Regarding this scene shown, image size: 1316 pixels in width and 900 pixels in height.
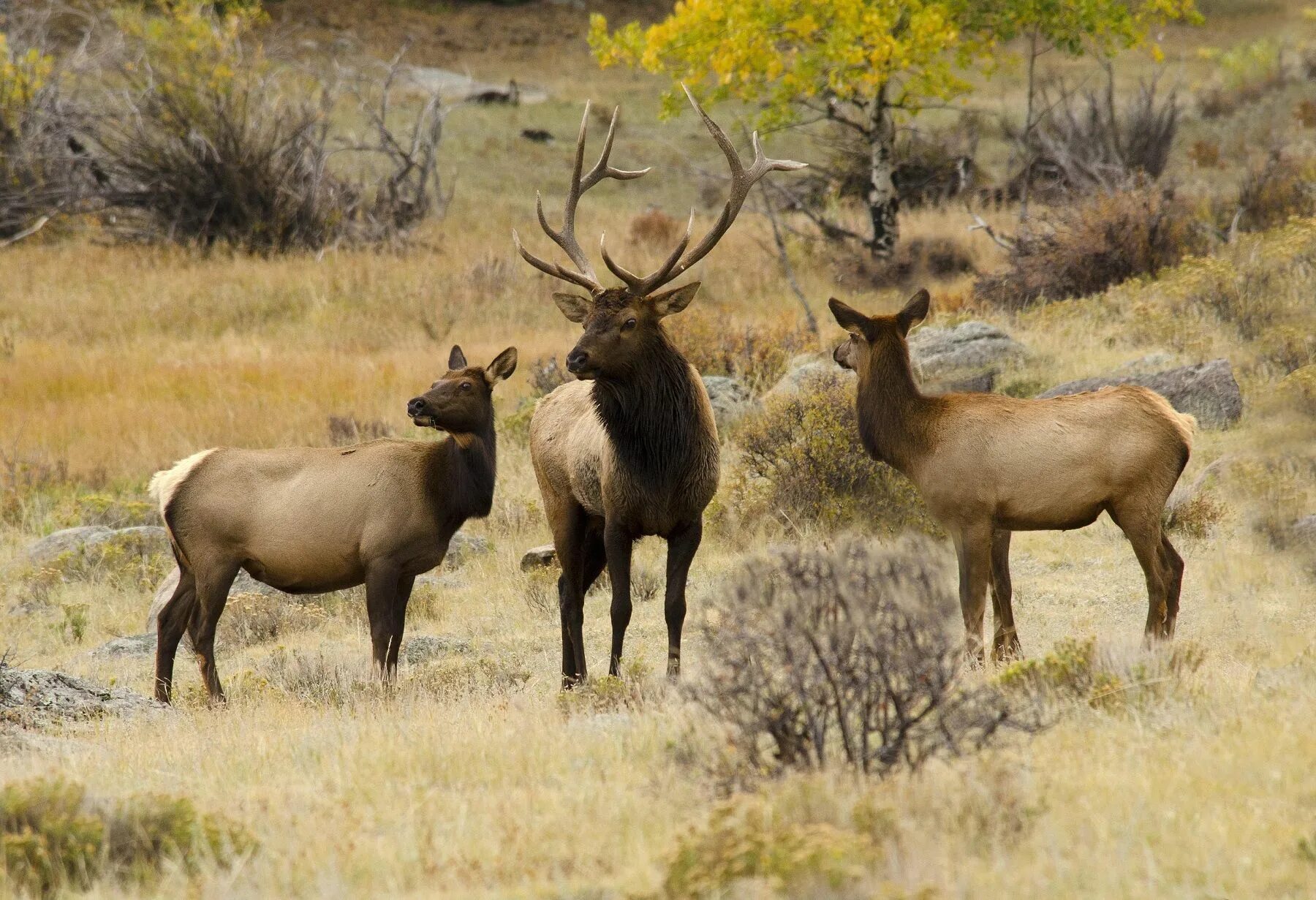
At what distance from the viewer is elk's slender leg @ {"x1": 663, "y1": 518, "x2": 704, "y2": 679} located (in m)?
7.99

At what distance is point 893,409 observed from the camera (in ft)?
26.0

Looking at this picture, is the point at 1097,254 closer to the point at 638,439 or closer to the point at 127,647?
the point at 638,439

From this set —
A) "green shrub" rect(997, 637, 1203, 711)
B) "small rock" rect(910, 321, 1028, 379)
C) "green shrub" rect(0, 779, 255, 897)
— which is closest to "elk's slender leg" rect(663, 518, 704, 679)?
"green shrub" rect(997, 637, 1203, 711)

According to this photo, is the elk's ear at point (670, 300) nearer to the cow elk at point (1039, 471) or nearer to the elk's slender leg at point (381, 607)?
the cow elk at point (1039, 471)

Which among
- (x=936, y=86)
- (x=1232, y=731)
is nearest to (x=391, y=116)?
(x=936, y=86)

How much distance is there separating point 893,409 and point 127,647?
19.3 ft

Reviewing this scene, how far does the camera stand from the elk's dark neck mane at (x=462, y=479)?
344 inches

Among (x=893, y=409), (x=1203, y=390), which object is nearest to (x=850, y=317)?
(x=893, y=409)

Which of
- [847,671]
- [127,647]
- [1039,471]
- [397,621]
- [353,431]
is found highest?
[1039,471]

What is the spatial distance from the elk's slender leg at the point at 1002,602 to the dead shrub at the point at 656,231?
18116 millimetres

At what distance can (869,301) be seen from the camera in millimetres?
20656

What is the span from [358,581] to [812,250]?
16.0 meters

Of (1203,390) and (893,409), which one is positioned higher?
(893,409)

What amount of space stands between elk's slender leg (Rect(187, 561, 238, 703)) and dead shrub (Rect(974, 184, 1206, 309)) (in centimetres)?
1145
